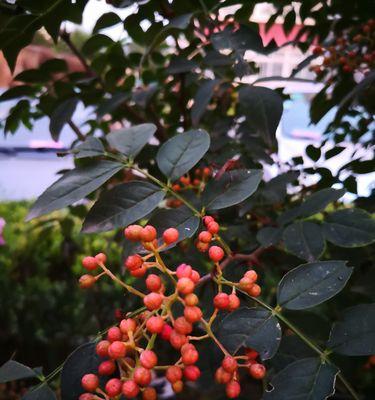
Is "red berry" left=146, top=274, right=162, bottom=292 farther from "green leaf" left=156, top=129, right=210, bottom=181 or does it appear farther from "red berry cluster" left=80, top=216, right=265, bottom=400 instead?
"green leaf" left=156, top=129, right=210, bottom=181

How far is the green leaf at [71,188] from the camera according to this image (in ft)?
1.77

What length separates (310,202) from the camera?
671mm

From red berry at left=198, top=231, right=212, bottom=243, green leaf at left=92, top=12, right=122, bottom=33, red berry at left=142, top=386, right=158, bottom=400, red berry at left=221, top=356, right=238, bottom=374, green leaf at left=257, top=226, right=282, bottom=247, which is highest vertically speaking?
green leaf at left=92, top=12, right=122, bottom=33

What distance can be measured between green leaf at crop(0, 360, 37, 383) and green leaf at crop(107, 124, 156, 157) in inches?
11.0

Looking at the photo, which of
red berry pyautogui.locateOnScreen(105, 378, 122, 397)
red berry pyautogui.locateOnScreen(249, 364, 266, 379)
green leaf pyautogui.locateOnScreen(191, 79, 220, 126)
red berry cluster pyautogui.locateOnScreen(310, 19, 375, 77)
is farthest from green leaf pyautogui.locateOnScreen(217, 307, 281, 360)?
red berry cluster pyautogui.locateOnScreen(310, 19, 375, 77)

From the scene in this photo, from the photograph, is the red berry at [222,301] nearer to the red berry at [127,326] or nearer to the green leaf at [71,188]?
the red berry at [127,326]

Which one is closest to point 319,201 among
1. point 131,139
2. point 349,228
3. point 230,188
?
point 349,228

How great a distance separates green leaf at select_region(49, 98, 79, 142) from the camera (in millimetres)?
868

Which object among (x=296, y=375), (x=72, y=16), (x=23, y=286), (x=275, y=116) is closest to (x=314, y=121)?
(x=275, y=116)

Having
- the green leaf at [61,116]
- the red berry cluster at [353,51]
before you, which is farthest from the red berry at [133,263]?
the red berry cluster at [353,51]

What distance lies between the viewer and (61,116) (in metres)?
0.88

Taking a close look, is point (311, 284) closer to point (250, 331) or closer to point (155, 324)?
point (250, 331)

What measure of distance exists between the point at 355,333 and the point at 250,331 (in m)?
0.11

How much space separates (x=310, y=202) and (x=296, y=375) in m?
0.28
